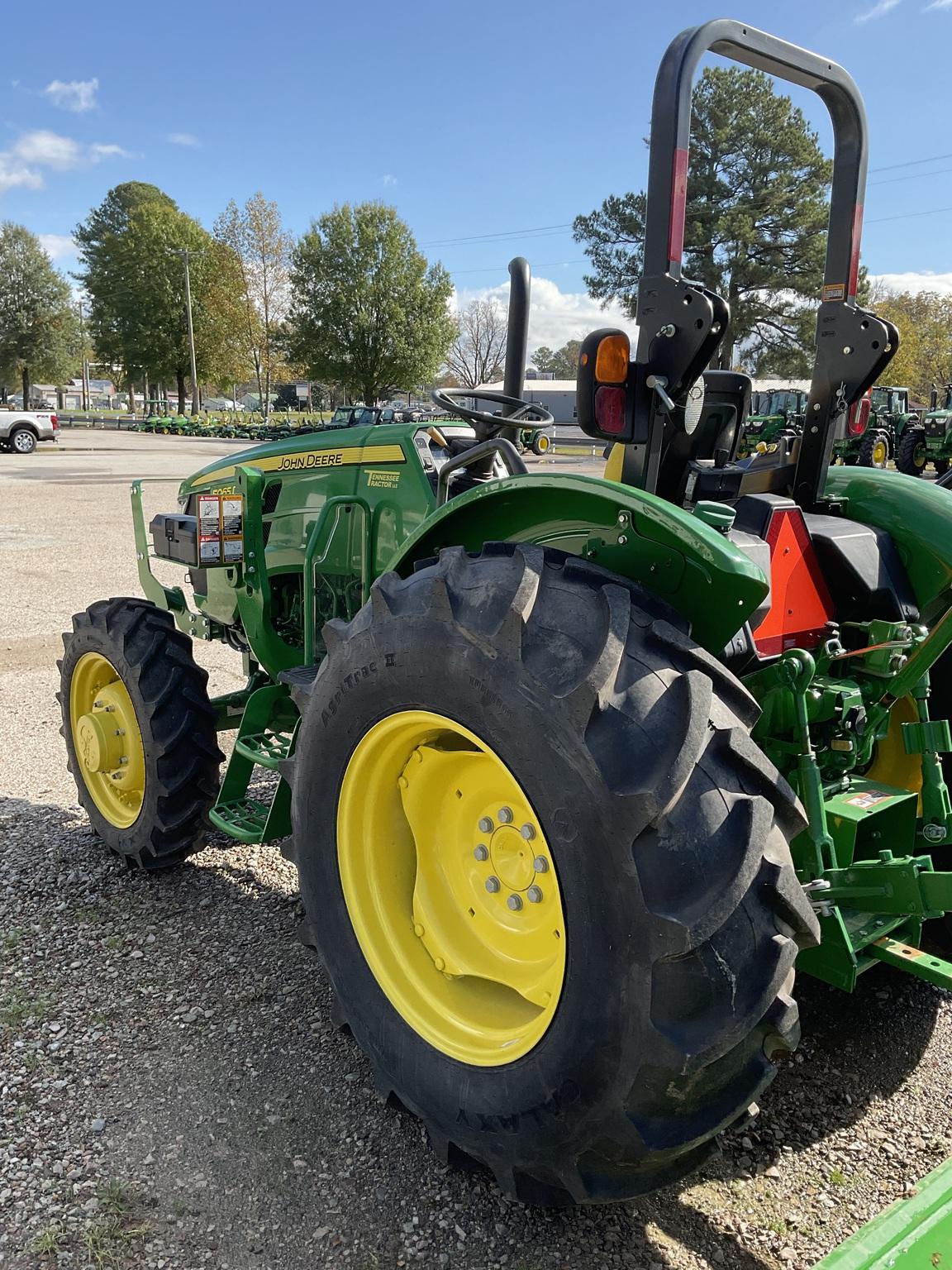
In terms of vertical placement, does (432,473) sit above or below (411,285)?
below

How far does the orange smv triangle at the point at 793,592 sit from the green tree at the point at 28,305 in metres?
54.8

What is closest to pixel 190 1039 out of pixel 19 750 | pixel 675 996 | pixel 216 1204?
pixel 216 1204

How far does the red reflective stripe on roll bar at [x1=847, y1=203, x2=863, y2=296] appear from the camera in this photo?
2824 mm

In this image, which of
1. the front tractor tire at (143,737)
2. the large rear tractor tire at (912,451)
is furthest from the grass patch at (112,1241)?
the large rear tractor tire at (912,451)

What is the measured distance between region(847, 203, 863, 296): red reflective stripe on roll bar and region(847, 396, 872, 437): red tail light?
1.04 feet

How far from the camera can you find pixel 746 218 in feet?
44.4

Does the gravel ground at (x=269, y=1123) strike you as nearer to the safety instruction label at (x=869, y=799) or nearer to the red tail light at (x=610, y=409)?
the safety instruction label at (x=869, y=799)

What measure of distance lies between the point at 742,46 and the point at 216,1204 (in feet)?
9.99

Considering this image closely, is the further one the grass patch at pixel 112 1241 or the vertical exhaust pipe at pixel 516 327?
the vertical exhaust pipe at pixel 516 327

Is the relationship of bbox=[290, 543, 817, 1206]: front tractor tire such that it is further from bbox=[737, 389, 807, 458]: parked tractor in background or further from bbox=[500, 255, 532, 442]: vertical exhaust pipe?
bbox=[737, 389, 807, 458]: parked tractor in background

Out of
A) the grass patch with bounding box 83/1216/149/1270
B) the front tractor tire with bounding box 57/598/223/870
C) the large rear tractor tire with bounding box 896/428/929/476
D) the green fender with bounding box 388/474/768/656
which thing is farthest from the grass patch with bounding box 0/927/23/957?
the large rear tractor tire with bounding box 896/428/929/476

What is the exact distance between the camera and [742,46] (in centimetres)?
243

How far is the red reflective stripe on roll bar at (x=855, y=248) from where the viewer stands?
2824mm

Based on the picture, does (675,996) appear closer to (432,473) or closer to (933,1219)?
(933,1219)
